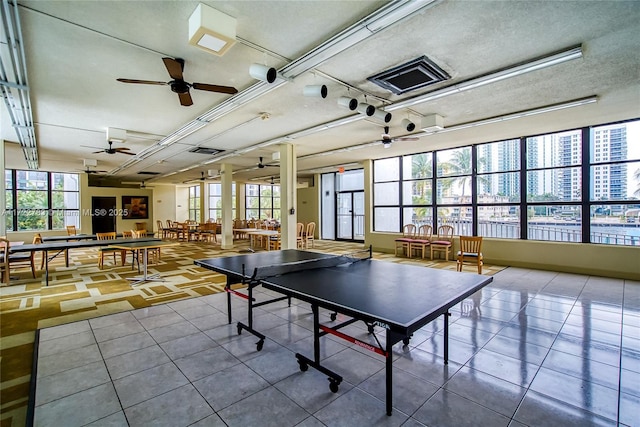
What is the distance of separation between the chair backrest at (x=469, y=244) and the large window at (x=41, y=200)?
15598 millimetres

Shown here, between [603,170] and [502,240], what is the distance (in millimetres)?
2473

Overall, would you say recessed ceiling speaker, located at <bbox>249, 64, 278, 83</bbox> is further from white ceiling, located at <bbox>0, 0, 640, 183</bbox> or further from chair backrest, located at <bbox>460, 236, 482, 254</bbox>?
chair backrest, located at <bbox>460, 236, 482, 254</bbox>

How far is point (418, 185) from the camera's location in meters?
9.47

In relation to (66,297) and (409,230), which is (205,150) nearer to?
(66,297)

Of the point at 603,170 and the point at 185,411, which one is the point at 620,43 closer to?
the point at 603,170

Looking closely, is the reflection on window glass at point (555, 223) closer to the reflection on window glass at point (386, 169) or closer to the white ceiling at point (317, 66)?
the white ceiling at point (317, 66)

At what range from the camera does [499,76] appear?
3.80 m

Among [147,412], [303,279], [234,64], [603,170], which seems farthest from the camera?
[603,170]

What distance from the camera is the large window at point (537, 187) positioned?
20.2 ft

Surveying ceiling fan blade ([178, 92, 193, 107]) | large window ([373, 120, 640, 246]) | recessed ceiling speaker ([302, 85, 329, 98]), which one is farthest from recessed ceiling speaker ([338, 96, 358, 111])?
large window ([373, 120, 640, 246])

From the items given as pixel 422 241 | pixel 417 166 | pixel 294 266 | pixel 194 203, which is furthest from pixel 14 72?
pixel 194 203

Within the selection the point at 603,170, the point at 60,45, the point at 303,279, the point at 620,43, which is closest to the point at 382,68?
the point at 620,43

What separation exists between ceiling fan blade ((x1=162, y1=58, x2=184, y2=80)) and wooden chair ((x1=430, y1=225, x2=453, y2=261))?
7246mm

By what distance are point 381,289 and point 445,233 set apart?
7080 millimetres
